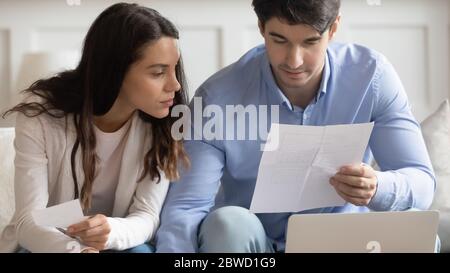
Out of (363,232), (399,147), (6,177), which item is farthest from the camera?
(6,177)

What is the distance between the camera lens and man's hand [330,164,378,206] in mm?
1160

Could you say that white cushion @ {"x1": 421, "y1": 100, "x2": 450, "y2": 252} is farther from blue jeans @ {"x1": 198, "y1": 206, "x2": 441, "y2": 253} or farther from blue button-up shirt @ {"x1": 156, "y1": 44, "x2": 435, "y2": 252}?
blue jeans @ {"x1": 198, "y1": 206, "x2": 441, "y2": 253}

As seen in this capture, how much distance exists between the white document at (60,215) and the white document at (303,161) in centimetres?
29

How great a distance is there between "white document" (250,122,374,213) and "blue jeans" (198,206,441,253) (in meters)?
0.03

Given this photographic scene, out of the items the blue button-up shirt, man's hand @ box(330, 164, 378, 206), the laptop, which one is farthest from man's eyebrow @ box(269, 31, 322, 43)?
the laptop

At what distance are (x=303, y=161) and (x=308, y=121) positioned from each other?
0.64 feet

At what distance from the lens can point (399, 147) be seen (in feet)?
4.38

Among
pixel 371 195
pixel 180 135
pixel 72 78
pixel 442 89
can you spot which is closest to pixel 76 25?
pixel 72 78

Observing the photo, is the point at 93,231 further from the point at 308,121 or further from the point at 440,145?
the point at 440,145

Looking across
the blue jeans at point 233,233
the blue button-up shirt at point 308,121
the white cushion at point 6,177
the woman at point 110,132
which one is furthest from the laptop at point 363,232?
the white cushion at point 6,177

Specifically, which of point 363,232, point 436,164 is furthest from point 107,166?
point 436,164

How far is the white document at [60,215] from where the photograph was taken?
3.58ft
